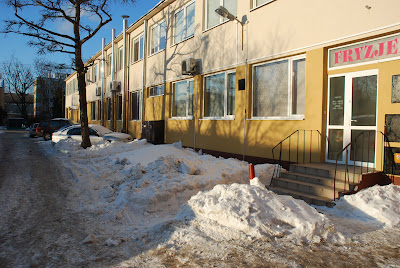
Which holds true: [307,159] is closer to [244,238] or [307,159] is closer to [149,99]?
[244,238]

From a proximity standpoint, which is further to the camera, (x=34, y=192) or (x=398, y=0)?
(x=34, y=192)

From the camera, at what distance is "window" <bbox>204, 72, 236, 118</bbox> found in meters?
10.5

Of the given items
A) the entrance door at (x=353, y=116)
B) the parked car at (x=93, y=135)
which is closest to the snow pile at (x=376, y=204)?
the entrance door at (x=353, y=116)

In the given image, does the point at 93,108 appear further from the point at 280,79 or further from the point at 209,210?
the point at 209,210

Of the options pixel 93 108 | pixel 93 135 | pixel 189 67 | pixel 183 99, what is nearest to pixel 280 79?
pixel 189 67

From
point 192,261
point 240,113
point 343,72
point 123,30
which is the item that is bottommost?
point 192,261

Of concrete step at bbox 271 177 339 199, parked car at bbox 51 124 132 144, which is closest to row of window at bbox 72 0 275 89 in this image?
parked car at bbox 51 124 132 144

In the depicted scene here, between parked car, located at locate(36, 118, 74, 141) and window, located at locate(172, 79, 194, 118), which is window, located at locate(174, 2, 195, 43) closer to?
window, located at locate(172, 79, 194, 118)

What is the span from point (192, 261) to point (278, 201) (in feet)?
6.01

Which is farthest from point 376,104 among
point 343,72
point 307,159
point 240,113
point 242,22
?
point 242,22

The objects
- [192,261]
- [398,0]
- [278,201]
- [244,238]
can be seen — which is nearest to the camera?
[192,261]

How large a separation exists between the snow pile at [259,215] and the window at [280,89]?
387 centimetres

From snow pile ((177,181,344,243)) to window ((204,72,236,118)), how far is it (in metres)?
5.80

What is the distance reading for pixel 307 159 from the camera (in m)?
7.53
